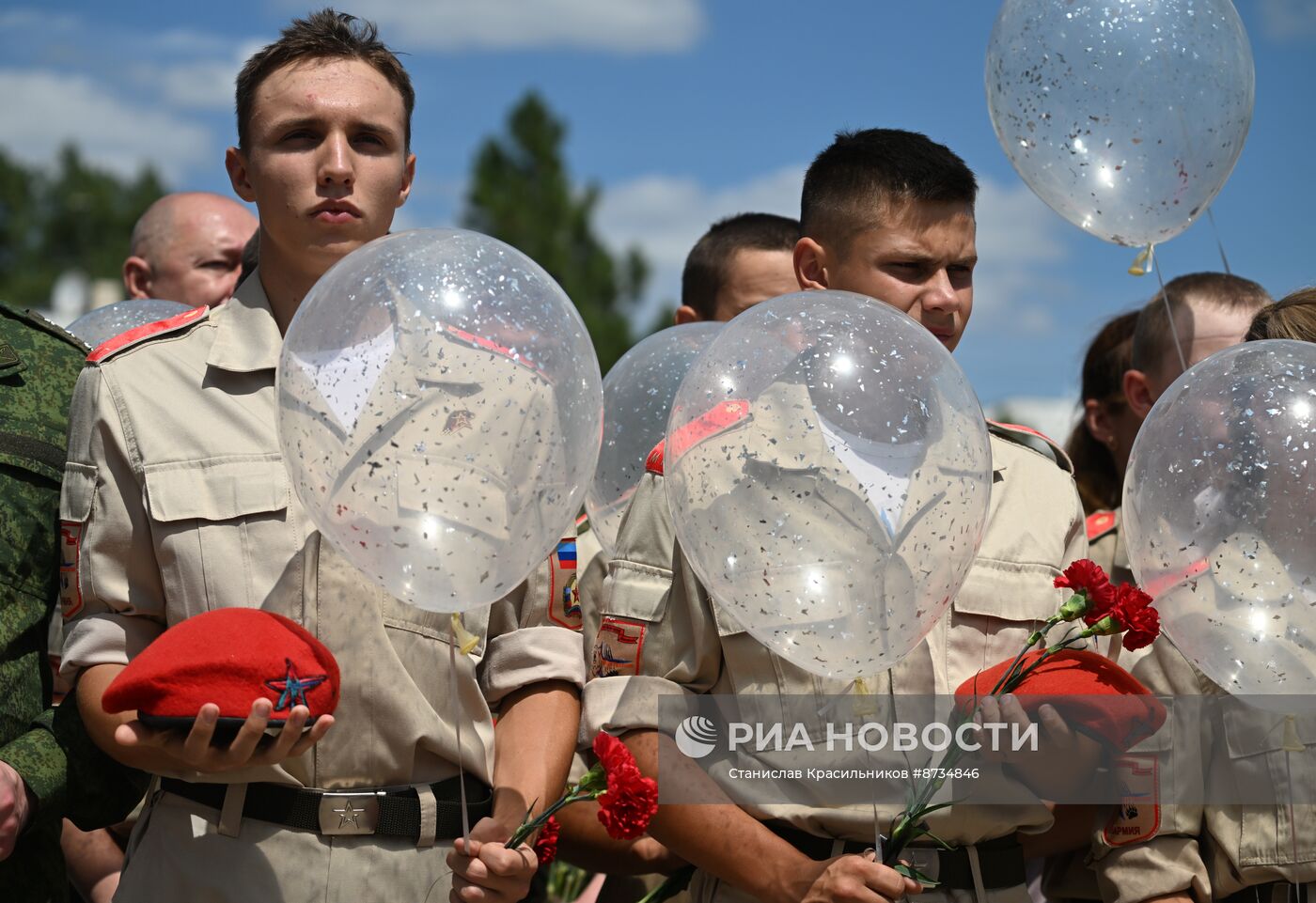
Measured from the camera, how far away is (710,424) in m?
2.36

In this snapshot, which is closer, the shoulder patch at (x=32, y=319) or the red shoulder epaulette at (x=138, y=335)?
the red shoulder epaulette at (x=138, y=335)

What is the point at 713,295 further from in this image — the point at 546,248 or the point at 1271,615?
the point at 546,248

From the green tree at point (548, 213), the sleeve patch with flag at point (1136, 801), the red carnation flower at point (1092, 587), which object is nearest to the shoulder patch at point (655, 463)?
the red carnation flower at point (1092, 587)

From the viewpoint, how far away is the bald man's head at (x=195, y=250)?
194 inches

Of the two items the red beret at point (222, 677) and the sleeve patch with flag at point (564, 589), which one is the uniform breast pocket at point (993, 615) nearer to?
the sleeve patch with flag at point (564, 589)

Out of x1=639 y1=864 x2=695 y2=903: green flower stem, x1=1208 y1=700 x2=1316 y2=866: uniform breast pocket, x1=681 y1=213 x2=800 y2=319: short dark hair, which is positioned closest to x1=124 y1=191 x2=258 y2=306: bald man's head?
x1=681 y1=213 x2=800 y2=319: short dark hair

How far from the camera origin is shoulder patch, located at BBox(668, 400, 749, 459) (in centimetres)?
233

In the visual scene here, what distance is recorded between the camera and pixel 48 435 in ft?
9.23

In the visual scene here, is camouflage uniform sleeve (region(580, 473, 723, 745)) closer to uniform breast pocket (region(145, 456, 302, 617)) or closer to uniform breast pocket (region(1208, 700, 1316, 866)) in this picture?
uniform breast pocket (region(145, 456, 302, 617))

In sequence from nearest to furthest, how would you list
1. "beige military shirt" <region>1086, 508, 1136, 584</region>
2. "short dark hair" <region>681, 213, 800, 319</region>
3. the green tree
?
"beige military shirt" <region>1086, 508, 1136, 584</region> < "short dark hair" <region>681, 213, 800, 319</region> < the green tree

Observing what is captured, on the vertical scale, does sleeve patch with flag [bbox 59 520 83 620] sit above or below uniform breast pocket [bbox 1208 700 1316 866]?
above

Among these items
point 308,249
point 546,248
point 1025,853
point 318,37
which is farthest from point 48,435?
point 546,248

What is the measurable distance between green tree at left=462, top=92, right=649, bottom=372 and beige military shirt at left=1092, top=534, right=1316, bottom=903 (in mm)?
27757

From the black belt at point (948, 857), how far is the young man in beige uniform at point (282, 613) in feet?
1.53
